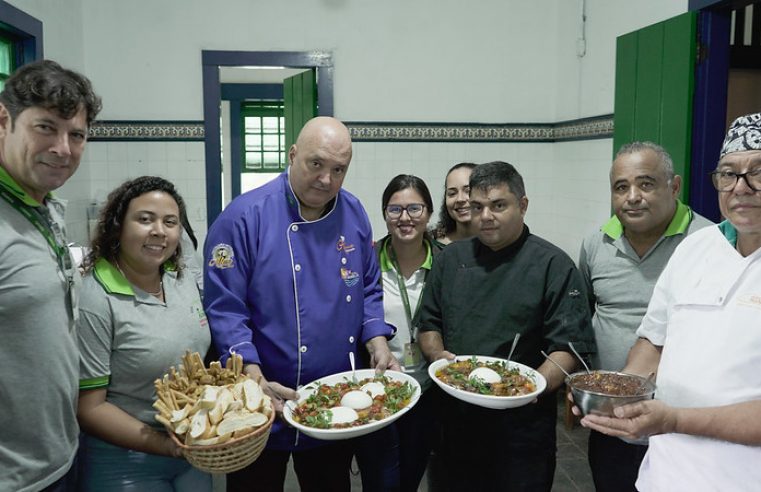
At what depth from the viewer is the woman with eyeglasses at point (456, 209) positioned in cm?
280

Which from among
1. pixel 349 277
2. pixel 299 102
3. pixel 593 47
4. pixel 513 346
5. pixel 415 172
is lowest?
pixel 513 346

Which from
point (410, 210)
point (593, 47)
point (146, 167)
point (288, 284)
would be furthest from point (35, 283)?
point (593, 47)

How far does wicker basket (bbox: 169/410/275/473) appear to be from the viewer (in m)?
1.45

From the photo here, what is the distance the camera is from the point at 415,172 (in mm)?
5070

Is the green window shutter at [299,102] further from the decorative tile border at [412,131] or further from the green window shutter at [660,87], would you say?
the green window shutter at [660,87]

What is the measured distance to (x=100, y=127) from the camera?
475 centimetres

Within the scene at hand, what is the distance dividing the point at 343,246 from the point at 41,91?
1.04 m

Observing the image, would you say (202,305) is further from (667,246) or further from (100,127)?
(100,127)

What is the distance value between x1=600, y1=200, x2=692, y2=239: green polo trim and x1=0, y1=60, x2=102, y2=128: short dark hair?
1753 mm

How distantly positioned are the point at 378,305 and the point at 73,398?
1.05 meters

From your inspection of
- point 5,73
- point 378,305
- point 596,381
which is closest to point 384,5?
point 5,73

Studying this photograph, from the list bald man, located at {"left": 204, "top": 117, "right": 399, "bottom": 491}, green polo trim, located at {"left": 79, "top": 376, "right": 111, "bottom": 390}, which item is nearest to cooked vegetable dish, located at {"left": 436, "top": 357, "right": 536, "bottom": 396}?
bald man, located at {"left": 204, "top": 117, "right": 399, "bottom": 491}

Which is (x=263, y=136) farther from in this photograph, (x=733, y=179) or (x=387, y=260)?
(x=733, y=179)

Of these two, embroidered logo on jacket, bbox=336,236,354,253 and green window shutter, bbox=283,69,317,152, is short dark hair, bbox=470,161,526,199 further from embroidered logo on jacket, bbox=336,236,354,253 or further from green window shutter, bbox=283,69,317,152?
green window shutter, bbox=283,69,317,152
